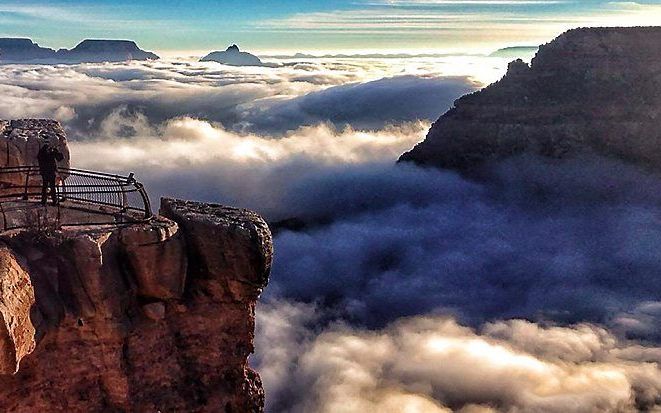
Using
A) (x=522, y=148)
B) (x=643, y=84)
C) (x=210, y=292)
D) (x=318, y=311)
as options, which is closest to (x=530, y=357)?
(x=318, y=311)

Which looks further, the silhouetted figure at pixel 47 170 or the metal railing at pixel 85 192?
the silhouetted figure at pixel 47 170

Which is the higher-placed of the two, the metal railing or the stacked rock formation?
the stacked rock formation

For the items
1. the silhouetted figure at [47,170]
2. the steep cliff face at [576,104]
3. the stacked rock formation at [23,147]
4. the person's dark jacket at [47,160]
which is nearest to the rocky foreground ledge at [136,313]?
the silhouetted figure at [47,170]

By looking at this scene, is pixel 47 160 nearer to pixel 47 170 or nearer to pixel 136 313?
pixel 47 170

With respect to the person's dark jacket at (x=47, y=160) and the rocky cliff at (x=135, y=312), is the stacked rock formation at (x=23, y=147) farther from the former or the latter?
the rocky cliff at (x=135, y=312)

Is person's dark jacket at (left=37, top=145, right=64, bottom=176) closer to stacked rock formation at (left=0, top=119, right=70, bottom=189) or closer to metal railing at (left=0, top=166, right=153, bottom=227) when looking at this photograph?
metal railing at (left=0, top=166, right=153, bottom=227)

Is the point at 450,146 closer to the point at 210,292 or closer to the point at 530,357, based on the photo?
the point at 530,357

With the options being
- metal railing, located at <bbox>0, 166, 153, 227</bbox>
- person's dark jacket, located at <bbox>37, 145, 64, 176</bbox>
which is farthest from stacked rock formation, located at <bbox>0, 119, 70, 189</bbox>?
person's dark jacket, located at <bbox>37, 145, 64, 176</bbox>
